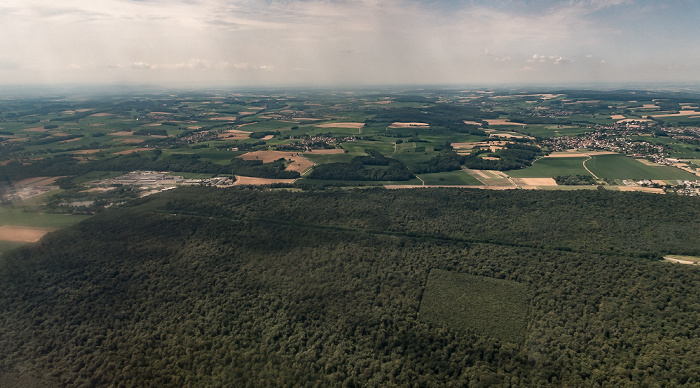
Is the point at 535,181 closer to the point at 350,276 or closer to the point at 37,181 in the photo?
the point at 350,276

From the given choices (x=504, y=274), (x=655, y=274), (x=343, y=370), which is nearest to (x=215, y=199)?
(x=343, y=370)

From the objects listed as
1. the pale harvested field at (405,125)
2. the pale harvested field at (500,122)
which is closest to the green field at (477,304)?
the pale harvested field at (405,125)

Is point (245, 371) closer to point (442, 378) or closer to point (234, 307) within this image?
point (234, 307)

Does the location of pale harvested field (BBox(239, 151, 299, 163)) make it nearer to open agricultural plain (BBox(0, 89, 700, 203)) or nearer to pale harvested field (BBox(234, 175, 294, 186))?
open agricultural plain (BBox(0, 89, 700, 203))

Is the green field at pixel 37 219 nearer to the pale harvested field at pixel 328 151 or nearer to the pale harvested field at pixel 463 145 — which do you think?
the pale harvested field at pixel 328 151

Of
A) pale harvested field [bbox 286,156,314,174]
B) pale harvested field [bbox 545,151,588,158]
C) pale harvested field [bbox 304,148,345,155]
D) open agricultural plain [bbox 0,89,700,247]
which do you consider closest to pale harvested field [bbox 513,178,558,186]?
open agricultural plain [bbox 0,89,700,247]

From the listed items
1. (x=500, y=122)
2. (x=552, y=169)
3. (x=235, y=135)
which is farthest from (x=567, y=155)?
(x=235, y=135)
